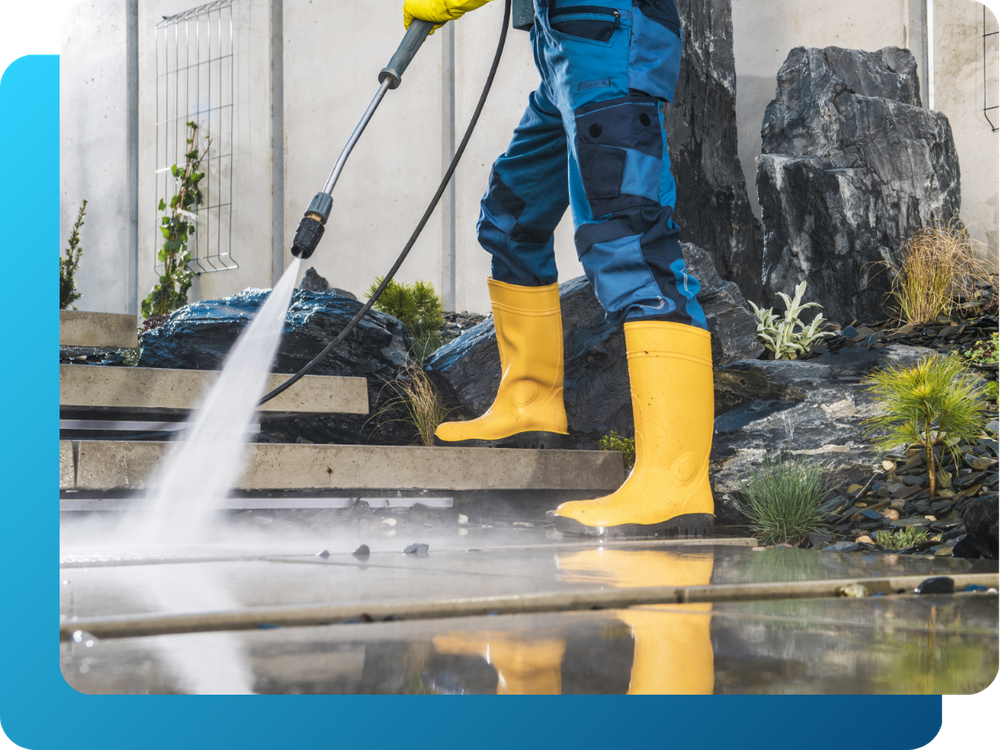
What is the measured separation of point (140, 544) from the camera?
56.7 inches

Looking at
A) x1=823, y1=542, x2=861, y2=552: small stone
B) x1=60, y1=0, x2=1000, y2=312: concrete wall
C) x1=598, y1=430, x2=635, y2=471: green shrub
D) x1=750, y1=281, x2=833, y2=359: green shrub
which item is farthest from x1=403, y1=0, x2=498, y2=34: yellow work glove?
x1=750, y1=281, x2=833, y2=359: green shrub

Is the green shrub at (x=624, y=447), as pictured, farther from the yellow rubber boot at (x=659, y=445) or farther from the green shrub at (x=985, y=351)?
the green shrub at (x=985, y=351)

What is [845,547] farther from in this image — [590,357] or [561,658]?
[561,658]

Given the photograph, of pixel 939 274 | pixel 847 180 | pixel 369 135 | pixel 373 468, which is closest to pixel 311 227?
pixel 373 468

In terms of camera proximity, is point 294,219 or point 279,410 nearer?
point 279,410

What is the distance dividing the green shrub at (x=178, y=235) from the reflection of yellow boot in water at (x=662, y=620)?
5.04 feet

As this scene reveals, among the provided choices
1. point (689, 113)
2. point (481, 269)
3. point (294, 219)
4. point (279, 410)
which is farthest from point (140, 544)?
point (689, 113)

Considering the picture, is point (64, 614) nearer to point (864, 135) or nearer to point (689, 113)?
point (689, 113)

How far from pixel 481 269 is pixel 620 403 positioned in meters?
1.18

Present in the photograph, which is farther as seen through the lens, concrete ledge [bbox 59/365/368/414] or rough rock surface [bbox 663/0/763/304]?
rough rock surface [bbox 663/0/763/304]

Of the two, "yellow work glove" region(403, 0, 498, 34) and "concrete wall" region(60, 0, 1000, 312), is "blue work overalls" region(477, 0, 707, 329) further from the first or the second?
"concrete wall" region(60, 0, 1000, 312)

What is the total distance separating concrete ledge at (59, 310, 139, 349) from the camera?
1866mm

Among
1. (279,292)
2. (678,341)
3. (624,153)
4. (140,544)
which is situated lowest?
(140,544)

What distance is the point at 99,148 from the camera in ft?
4.67
